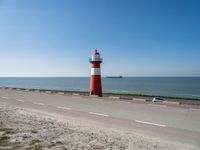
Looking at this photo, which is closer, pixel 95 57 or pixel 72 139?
pixel 72 139

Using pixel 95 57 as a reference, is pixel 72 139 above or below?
below

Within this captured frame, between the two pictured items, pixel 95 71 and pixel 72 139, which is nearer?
pixel 72 139

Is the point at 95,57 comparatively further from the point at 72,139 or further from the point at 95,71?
the point at 72,139

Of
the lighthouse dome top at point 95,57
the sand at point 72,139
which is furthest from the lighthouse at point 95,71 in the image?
the sand at point 72,139

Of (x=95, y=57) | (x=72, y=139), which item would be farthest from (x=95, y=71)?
(x=72, y=139)

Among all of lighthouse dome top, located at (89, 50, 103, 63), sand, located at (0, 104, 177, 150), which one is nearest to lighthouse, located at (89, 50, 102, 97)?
lighthouse dome top, located at (89, 50, 103, 63)

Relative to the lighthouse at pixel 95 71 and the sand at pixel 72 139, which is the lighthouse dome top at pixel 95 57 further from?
the sand at pixel 72 139

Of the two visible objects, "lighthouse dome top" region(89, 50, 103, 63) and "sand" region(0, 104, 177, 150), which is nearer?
"sand" region(0, 104, 177, 150)

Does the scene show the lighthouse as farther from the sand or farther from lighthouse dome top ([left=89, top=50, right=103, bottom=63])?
the sand

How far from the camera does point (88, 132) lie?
7.58 metres

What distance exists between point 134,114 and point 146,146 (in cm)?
491

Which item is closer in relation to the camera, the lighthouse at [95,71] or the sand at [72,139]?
the sand at [72,139]

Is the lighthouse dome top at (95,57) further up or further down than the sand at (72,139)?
further up

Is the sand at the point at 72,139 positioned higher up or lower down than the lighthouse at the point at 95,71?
→ lower down
